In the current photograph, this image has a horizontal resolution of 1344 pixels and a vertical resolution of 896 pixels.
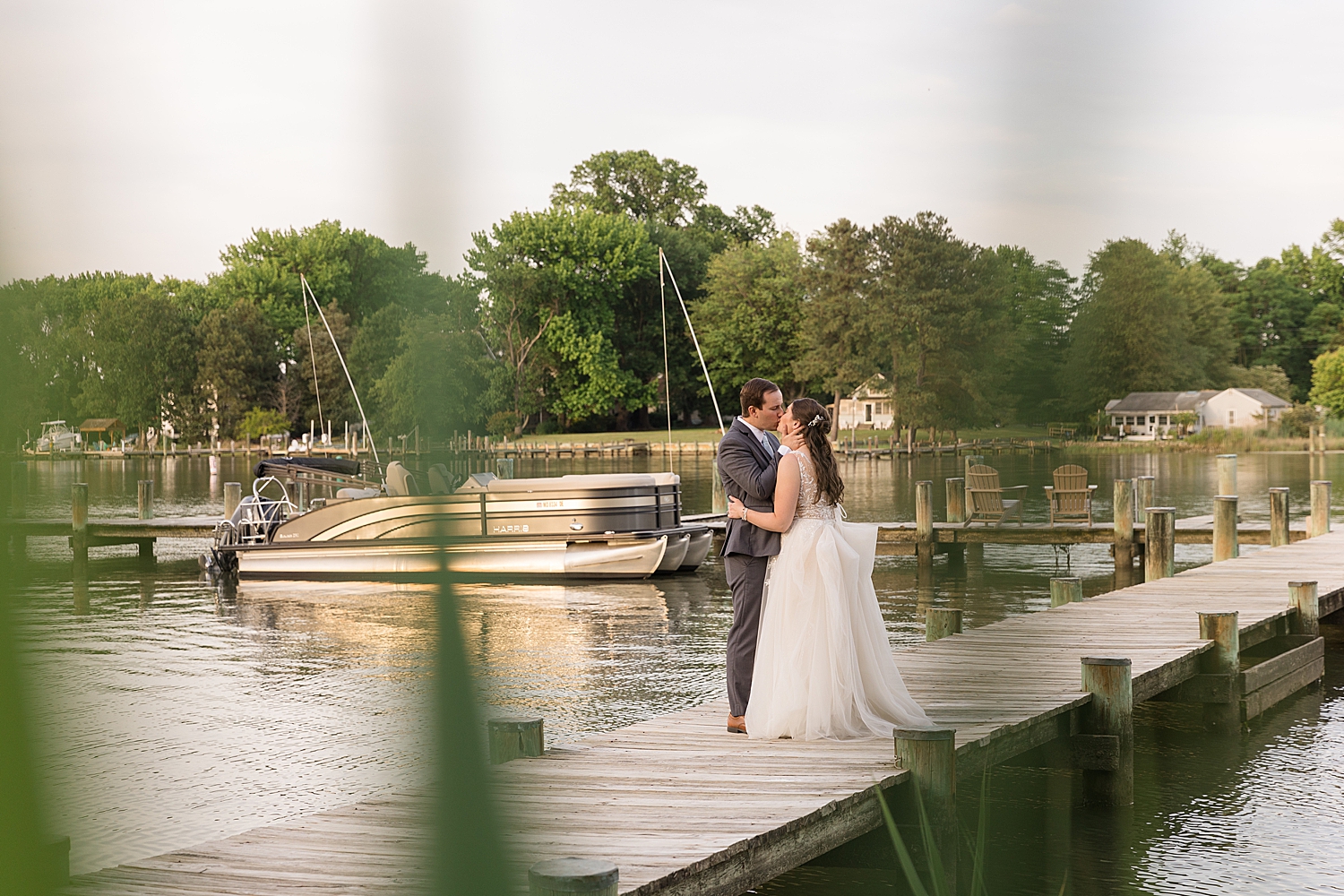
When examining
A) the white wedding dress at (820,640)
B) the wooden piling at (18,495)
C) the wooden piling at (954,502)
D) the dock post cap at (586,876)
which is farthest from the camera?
the wooden piling at (954,502)

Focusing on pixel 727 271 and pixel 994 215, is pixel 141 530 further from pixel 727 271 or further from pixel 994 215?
pixel 727 271

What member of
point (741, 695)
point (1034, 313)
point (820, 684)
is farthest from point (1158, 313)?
point (741, 695)

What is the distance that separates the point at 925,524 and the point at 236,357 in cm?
2047

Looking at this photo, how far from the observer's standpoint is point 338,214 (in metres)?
0.72

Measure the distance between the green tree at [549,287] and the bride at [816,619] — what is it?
3.74m

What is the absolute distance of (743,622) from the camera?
6672mm

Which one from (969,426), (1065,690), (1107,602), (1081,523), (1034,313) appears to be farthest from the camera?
(1081,523)

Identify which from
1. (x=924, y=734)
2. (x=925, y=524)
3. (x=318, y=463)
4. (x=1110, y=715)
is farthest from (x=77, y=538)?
(x=925, y=524)

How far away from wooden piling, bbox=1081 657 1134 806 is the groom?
2088 mm

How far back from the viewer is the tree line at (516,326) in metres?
0.68

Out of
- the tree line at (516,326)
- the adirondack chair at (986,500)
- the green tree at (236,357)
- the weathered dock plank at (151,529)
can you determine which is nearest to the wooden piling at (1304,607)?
the adirondack chair at (986,500)

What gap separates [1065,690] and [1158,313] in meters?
6.97

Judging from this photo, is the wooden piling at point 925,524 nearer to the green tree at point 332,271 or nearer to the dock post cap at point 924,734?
the dock post cap at point 924,734

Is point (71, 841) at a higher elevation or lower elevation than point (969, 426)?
lower
